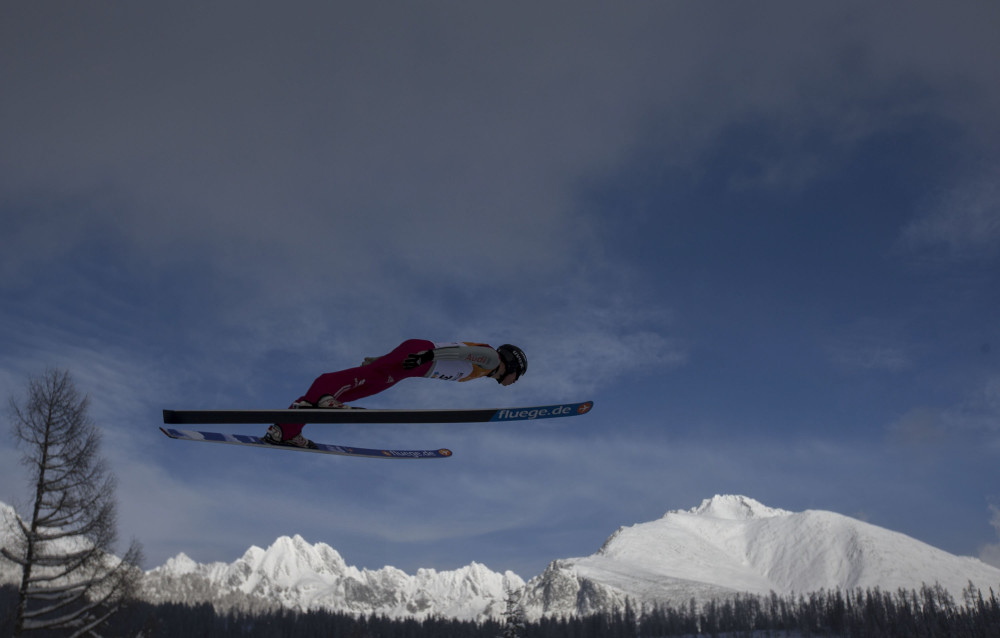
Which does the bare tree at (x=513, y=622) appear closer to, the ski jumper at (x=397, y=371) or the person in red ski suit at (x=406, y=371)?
the person in red ski suit at (x=406, y=371)

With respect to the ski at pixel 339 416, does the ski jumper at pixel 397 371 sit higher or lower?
higher

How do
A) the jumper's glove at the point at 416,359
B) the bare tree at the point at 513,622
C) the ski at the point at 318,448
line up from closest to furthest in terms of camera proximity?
the jumper's glove at the point at 416,359, the ski at the point at 318,448, the bare tree at the point at 513,622

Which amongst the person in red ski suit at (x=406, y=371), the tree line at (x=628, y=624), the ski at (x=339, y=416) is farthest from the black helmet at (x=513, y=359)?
the tree line at (x=628, y=624)

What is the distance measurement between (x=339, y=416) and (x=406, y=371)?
123 cm

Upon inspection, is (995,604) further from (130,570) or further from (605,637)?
(130,570)

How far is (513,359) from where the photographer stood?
11523 millimetres

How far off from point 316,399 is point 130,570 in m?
13.3

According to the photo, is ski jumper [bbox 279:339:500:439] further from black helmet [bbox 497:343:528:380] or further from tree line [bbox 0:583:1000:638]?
tree line [bbox 0:583:1000:638]

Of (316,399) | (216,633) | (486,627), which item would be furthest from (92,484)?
(486,627)

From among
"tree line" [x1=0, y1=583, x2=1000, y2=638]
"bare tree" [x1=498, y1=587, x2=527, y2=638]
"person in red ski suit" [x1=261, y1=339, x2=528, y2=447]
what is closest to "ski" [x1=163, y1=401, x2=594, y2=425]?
"person in red ski suit" [x1=261, y1=339, x2=528, y2=447]

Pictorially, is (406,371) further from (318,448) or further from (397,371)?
(318,448)

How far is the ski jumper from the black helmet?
9.5 inches

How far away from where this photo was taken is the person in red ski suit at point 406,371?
10.4 m

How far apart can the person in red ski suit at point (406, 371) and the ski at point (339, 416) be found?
0.21m
